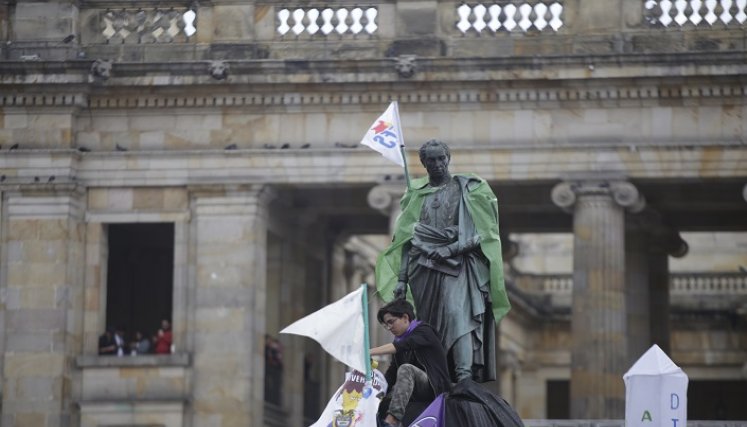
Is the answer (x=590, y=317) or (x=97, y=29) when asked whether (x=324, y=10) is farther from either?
(x=590, y=317)

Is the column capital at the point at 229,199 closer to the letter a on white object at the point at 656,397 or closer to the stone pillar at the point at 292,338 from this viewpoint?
the stone pillar at the point at 292,338

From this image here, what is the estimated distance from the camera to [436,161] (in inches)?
880

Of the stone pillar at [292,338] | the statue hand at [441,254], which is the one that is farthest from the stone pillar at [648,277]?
the statue hand at [441,254]

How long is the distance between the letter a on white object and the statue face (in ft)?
23.8

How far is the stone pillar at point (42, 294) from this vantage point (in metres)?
46.5

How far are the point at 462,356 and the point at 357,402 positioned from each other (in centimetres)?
106

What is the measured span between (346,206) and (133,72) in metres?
6.71

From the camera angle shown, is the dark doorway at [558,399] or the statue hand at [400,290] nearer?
the statue hand at [400,290]

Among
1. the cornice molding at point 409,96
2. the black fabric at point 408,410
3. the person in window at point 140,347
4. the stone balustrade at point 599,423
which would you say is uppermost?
the cornice molding at point 409,96

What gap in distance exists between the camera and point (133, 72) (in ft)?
153

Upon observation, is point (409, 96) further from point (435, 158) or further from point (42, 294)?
point (435, 158)

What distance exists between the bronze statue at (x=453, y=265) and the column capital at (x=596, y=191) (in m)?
23.9

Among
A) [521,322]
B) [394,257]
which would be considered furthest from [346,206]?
[394,257]

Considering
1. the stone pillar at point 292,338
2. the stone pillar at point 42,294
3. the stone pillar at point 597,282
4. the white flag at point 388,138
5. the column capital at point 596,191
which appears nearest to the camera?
the white flag at point 388,138
